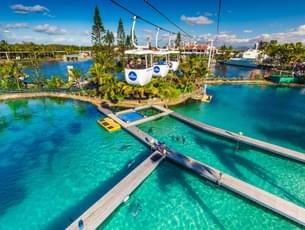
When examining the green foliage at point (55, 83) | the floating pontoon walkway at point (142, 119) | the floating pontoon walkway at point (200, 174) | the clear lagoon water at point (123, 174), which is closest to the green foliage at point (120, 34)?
the green foliage at point (55, 83)

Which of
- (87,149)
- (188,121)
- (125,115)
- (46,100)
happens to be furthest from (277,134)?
(46,100)

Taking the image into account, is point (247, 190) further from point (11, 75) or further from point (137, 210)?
point (11, 75)

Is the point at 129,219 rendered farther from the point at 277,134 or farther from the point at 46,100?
the point at 46,100

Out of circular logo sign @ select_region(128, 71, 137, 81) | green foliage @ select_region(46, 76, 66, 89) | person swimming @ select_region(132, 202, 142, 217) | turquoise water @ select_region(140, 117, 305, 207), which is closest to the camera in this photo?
person swimming @ select_region(132, 202, 142, 217)

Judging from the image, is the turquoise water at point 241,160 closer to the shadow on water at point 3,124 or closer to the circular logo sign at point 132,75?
the circular logo sign at point 132,75

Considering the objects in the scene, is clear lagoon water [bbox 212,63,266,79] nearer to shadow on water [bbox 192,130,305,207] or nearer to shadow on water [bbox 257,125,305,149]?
shadow on water [bbox 257,125,305,149]

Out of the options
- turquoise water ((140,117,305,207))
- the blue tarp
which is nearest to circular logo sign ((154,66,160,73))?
the blue tarp
